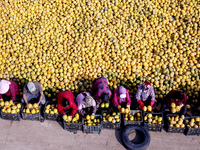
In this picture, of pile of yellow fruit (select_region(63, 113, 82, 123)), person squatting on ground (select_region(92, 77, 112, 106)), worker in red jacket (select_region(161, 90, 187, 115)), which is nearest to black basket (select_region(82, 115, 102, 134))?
pile of yellow fruit (select_region(63, 113, 82, 123))

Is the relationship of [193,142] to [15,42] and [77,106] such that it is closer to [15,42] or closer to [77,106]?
[77,106]

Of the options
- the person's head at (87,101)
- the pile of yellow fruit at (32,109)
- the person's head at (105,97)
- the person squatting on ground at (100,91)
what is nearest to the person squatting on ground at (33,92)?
the pile of yellow fruit at (32,109)

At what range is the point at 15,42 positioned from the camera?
789 cm

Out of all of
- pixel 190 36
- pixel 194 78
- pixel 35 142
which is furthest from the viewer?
pixel 190 36

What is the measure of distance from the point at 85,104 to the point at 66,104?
65cm

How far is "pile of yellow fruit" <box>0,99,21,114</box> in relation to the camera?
6.56 metres

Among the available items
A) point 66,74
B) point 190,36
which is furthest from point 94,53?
point 190,36

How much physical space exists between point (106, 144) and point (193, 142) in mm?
2941

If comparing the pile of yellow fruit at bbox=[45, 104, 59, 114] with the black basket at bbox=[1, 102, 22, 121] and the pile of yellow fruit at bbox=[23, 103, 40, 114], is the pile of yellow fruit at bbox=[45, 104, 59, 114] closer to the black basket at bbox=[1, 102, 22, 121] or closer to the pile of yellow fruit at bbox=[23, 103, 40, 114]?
the pile of yellow fruit at bbox=[23, 103, 40, 114]

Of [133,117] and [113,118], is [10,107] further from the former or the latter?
[133,117]

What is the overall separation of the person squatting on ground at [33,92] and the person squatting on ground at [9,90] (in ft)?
1.22

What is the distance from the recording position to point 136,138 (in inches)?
259

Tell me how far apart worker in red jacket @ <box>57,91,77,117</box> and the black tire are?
6.10 ft

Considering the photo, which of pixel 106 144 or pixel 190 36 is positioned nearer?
pixel 106 144
